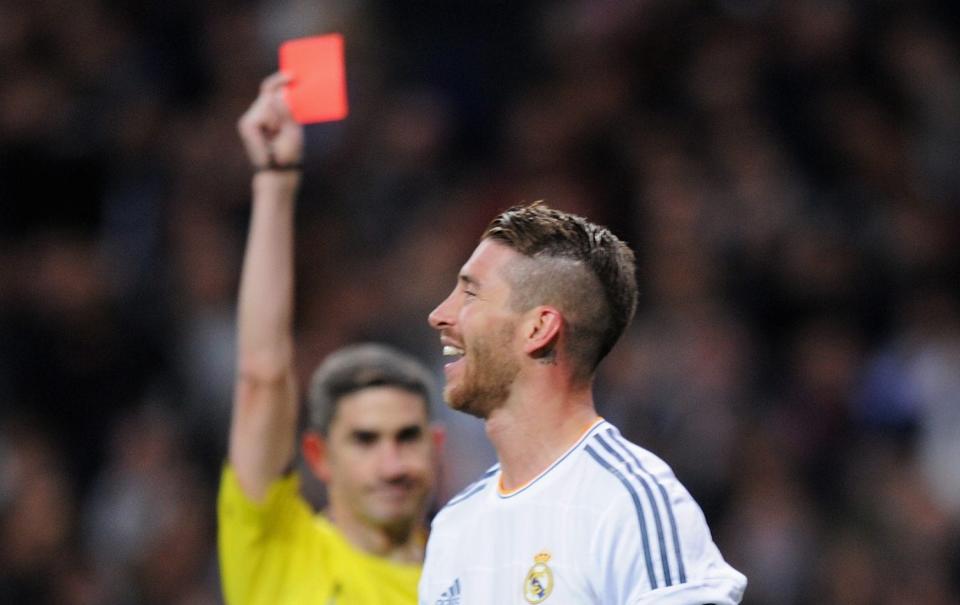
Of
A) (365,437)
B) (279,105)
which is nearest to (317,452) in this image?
(365,437)

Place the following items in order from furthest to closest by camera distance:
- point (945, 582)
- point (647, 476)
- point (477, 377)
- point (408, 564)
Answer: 1. point (945, 582)
2. point (408, 564)
3. point (477, 377)
4. point (647, 476)

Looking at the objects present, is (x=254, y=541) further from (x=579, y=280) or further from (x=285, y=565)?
(x=579, y=280)

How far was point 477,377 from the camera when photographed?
348 centimetres

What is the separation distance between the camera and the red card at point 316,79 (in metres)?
4.37

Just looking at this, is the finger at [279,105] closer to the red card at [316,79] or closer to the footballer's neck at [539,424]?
the red card at [316,79]

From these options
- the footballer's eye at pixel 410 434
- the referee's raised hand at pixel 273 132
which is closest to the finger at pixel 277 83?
the referee's raised hand at pixel 273 132

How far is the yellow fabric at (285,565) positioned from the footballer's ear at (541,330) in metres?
1.33

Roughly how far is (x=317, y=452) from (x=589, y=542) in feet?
6.03

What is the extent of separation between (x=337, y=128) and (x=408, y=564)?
5777 mm

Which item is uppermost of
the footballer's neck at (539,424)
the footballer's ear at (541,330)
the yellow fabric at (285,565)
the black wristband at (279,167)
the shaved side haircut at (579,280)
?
the black wristband at (279,167)

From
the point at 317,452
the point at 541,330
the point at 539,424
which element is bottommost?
the point at 317,452

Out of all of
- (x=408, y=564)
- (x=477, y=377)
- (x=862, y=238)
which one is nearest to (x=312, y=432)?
(x=408, y=564)

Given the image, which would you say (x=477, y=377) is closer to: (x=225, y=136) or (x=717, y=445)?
(x=717, y=445)

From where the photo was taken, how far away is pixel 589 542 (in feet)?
10.5
